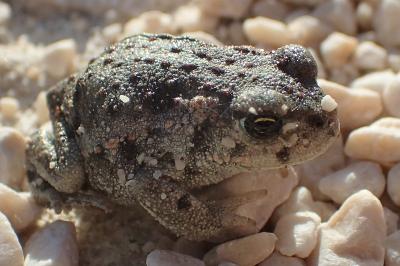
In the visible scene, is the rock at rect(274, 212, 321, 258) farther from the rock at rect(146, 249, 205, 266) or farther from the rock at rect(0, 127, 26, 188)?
the rock at rect(0, 127, 26, 188)

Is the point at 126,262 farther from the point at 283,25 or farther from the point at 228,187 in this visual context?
the point at 283,25

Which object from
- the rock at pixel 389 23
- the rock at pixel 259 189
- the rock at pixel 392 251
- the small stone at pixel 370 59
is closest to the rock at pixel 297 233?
the rock at pixel 259 189

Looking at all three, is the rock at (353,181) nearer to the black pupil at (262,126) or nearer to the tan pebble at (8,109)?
the black pupil at (262,126)

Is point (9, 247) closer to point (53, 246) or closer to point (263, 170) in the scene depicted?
point (53, 246)

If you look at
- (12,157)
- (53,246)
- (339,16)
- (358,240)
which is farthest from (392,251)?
(12,157)

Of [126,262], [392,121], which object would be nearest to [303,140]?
[392,121]

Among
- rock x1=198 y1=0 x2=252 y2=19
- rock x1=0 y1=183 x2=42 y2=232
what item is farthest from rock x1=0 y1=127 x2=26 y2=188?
rock x1=198 y1=0 x2=252 y2=19
